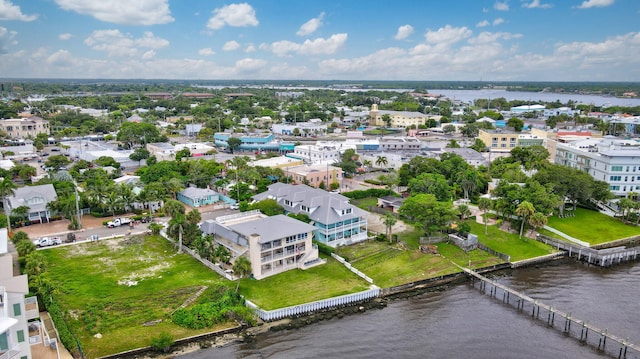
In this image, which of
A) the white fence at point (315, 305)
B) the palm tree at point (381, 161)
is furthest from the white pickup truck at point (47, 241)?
the palm tree at point (381, 161)

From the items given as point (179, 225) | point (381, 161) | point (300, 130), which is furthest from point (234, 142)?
point (179, 225)

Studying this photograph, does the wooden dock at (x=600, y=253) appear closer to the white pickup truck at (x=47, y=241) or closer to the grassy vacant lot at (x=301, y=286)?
the grassy vacant lot at (x=301, y=286)

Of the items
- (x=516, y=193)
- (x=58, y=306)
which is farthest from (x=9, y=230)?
(x=516, y=193)

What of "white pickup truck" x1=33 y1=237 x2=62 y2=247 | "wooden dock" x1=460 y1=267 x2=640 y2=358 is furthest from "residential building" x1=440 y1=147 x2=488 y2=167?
"white pickup truck" x1=33 y1=237 x2=62 y2=247

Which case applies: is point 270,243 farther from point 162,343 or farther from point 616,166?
point 616,166

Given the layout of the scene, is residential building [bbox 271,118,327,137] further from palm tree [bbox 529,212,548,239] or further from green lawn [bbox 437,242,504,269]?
green lawn [bbox 437,242,504,269]

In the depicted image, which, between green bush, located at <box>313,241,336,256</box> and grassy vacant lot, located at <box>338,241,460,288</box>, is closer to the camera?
grassy vacant lot, located at <box>338,241,460,288</box>

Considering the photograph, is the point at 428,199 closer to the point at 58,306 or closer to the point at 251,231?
the point at 251,231
